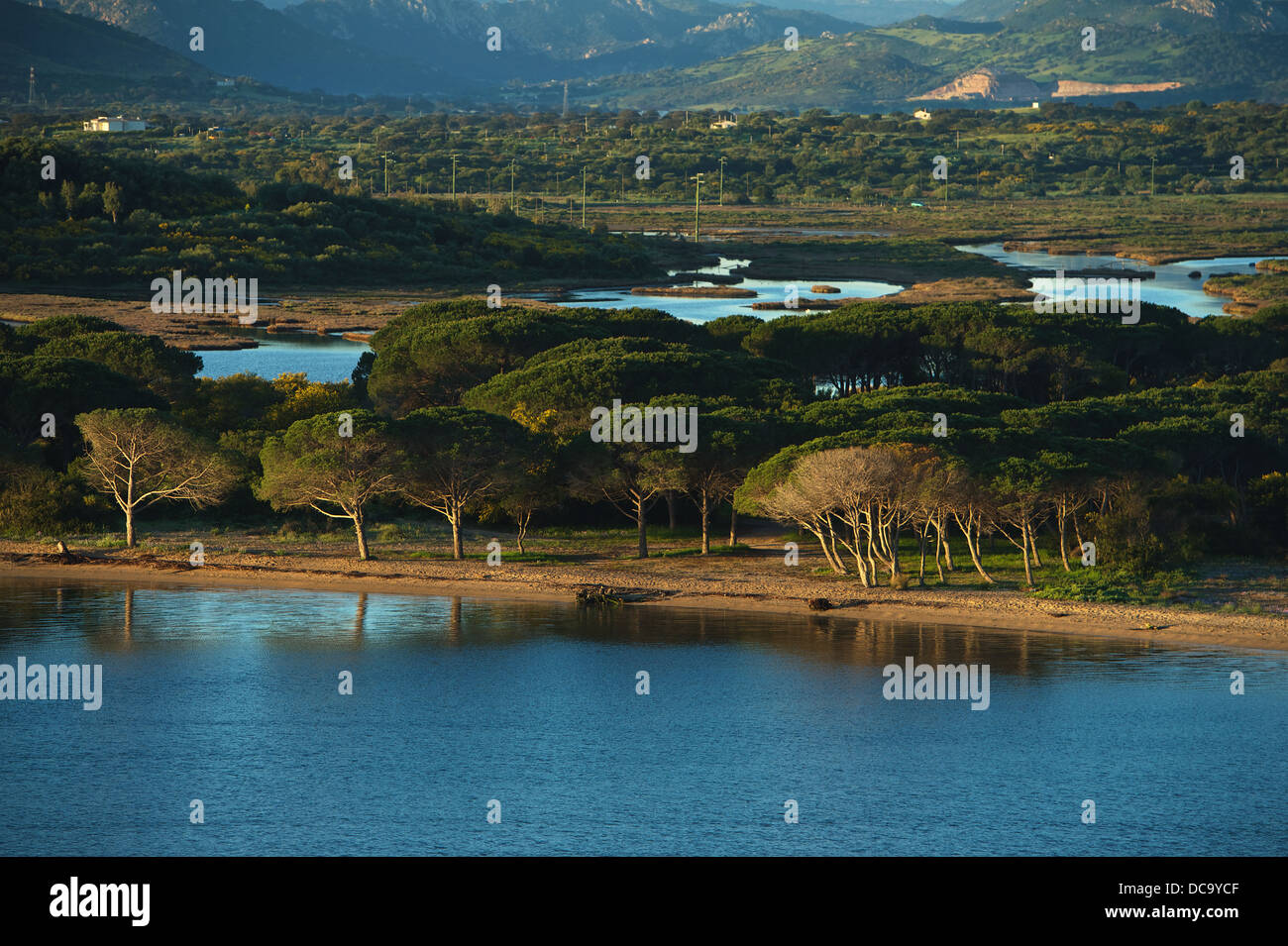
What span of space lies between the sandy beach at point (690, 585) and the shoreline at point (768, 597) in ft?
0.11

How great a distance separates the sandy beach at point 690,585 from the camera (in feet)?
160

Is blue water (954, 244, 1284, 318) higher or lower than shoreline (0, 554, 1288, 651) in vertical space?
higher

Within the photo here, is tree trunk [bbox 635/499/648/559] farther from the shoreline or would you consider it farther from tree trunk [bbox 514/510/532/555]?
tree trunk [bbox 514/510/532/555]

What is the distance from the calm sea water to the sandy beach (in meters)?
1.26

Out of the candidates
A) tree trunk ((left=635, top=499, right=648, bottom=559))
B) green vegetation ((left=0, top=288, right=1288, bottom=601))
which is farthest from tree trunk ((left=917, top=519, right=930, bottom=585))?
tree trunk ((left=635, top=499, right=648, bottom=559))

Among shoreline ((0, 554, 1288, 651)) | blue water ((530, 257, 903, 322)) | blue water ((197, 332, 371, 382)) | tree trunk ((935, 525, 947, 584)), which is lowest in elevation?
shoreline ((0, 554, 1288, 651))

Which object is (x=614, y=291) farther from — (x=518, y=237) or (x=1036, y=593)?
(x=1036, y=593)

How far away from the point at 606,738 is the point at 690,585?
13.9m

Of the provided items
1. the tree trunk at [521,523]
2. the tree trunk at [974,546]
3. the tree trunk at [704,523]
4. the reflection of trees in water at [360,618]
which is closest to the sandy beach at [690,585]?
the tree trunk at [704,523]

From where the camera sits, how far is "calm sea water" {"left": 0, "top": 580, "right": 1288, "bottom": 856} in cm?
3369

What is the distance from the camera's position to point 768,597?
171ft

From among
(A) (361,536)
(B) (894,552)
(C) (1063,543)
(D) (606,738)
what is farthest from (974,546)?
(A) (361,536)

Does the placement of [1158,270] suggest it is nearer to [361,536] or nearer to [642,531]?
[642,531]
